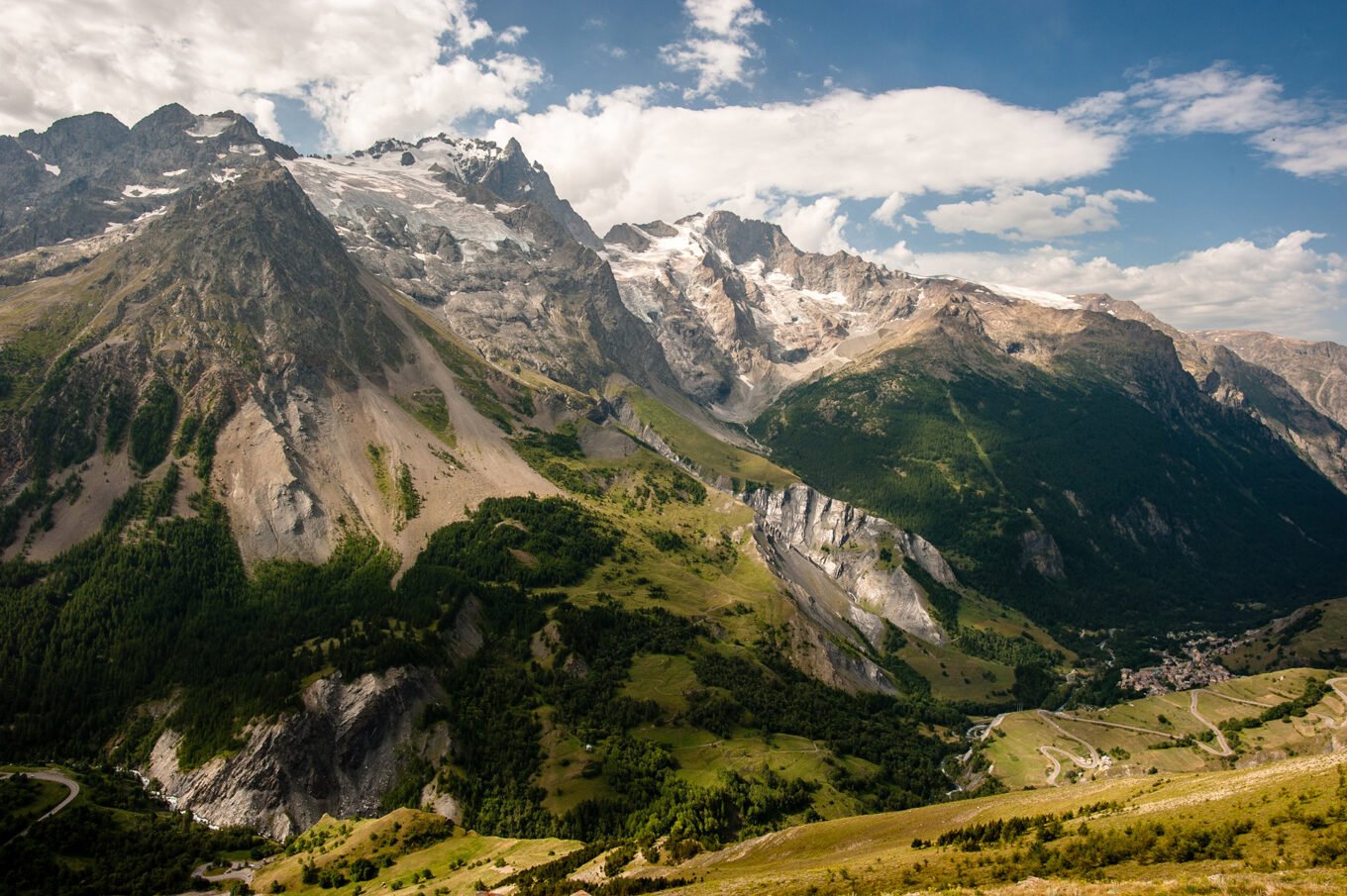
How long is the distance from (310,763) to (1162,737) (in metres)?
185

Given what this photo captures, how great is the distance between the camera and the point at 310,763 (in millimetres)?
152875

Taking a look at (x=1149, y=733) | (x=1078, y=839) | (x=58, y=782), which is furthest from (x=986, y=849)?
(x=58, y=782)

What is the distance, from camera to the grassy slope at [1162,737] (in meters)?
160

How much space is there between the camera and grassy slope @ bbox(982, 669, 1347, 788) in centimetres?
15988

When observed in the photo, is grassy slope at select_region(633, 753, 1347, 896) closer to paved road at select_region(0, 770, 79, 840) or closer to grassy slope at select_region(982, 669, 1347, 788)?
grassy slope at select_region(982, 669, 1347, 788)

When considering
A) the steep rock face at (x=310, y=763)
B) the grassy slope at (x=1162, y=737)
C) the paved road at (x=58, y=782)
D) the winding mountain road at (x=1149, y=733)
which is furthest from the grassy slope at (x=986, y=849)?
the grassy slope at (x=1162, y=737)

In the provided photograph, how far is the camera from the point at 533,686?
596 ft

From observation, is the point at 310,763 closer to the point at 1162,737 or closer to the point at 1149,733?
the point at 1149,733

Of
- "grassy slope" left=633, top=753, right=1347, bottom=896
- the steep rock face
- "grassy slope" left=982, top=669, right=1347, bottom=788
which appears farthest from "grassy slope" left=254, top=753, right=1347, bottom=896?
"grassy slope" left=982, top=669, right=1347, bottom=788

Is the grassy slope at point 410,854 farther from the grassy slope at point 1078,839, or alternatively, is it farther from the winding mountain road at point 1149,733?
the winding mountain road at point 1149,733

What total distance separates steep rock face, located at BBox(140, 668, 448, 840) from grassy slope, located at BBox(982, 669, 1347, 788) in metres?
127

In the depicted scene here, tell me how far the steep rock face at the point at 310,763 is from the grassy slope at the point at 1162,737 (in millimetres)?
127365

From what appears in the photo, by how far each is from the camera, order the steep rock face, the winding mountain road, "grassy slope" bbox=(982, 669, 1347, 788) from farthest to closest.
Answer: the winding mountain road < "grassy slope" bbox=(982, 669, 1347, 788) < the steep rock face

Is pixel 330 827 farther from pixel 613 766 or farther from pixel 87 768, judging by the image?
pixel 87 768
